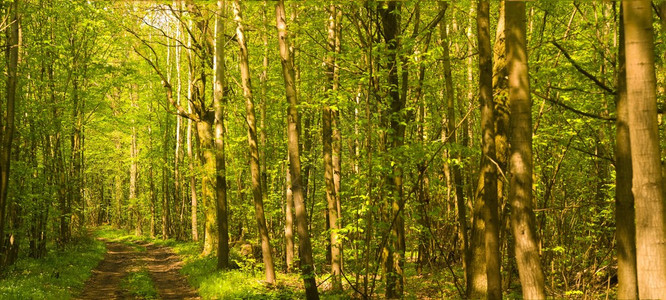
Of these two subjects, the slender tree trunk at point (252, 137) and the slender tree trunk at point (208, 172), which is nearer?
the slender tree trunk at point (252, 137)

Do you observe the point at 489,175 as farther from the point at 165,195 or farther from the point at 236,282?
the point at 165,195

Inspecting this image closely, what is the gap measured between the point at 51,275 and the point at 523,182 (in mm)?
13868

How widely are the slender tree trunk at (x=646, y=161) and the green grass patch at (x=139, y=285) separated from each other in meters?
11.3

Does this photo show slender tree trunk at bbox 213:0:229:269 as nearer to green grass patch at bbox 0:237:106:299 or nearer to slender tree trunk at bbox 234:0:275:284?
slender tree trunk at bbox 234:0:275:284

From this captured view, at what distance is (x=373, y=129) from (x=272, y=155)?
9402mm

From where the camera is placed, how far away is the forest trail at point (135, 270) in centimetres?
1284

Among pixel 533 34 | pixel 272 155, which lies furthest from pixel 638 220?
pixel 272 155

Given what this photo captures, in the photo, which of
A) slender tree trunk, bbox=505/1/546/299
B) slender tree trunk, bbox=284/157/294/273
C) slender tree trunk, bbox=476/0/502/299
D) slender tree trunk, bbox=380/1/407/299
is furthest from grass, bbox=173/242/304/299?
slender tree trunk, bbox=505/1/546/299

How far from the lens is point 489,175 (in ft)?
21.6

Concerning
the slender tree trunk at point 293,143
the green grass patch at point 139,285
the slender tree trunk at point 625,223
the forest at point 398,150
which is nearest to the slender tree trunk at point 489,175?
the forest at point 398,150

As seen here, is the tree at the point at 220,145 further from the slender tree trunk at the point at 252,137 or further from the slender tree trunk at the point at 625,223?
the slender tree trunk at the point at 625,223

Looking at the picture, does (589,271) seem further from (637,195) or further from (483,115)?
(637,195)

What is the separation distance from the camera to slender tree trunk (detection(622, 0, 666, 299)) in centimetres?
371

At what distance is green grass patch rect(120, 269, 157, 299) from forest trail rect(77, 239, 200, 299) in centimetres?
12
